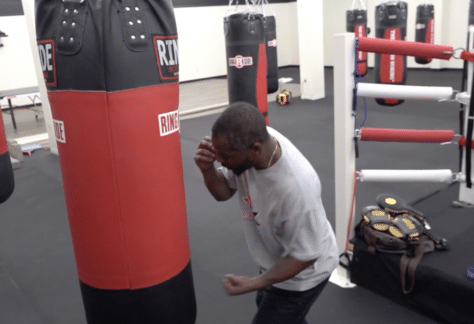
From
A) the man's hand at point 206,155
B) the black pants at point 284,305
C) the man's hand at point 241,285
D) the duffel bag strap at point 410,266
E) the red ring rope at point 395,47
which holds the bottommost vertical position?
the duffel bag strap at point 410,266

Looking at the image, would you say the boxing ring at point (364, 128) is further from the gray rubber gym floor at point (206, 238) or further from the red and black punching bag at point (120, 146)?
the red and black punching bag at point (120, 146)

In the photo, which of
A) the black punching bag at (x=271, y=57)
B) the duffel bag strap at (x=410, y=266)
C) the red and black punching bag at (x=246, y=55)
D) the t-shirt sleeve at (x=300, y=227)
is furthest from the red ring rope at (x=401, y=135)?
the black punching bag at (x=271, y=57)

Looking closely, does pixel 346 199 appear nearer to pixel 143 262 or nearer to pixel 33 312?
pixel 143 262

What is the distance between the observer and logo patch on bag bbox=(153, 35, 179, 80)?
1428mm

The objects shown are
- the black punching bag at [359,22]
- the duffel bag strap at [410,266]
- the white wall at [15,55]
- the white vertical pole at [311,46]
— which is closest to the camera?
the duffel bag strap at [410,266]

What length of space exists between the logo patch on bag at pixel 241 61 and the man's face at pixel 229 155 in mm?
4195

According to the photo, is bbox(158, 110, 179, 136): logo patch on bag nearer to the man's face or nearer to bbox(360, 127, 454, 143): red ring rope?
the man's face

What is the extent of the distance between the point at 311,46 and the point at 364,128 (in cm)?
696

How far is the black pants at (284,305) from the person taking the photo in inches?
60.4

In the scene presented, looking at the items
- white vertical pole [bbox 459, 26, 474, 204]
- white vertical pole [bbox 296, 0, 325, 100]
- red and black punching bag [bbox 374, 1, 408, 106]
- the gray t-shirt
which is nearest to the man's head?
the gray t-shirt

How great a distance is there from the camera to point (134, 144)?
141 cm

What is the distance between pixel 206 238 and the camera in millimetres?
3432

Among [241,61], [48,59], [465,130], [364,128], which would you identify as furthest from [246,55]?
[48,59]

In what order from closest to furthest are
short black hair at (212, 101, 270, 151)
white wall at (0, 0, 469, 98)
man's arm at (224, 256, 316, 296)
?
short black hair at (212, 101, 270, 151), man's arm at (224, 256, 316, 296), white wall at (0, 0, 469, 98)
